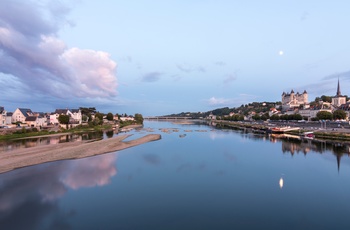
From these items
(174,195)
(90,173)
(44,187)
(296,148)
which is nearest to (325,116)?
(296,148)

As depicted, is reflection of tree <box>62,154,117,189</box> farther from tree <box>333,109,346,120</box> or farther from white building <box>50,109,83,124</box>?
tree <box>333,109,346,120</box>

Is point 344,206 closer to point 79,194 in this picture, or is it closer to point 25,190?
point 79,194

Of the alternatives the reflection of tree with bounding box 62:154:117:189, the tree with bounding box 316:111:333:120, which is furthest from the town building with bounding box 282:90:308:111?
the reflection of tree with bounding box 62:154:117:189

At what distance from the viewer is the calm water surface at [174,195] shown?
10.7 m

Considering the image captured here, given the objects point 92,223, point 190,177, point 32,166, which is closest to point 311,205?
point 190,177

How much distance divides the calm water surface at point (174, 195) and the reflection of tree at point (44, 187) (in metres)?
0.04

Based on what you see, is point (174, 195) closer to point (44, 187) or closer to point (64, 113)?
point (44, 187)

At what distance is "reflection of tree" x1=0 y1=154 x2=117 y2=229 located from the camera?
10.7m

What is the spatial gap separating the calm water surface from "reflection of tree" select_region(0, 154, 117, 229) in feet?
0.13

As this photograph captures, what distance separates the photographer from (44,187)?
14812 mm

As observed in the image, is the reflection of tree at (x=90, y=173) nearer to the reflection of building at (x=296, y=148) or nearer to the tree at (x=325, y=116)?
the reflection of building at (x=296, y=148)

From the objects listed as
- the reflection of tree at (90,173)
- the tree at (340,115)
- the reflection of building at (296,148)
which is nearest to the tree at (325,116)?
the tree at (340,115)

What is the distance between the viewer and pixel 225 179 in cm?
1720

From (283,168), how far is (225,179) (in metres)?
7.02
